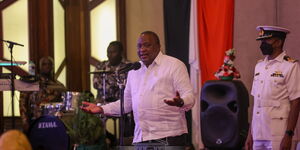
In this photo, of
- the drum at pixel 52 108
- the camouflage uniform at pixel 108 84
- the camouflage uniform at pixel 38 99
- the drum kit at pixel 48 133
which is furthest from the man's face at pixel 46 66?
the drum kit at pixel 48 133

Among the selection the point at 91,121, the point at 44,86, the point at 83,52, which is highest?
the point at 83,52

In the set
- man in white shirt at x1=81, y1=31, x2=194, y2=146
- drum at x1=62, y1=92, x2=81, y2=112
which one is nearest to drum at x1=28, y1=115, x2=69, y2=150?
drum at x1=62, y1=92, x2=81, y2=112

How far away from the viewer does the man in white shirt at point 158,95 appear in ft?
11.5

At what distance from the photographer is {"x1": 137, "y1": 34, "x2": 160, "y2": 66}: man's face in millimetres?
3654

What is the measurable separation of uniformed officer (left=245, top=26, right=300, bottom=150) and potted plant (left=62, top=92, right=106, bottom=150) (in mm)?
2752

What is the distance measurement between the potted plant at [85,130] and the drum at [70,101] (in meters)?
0.04

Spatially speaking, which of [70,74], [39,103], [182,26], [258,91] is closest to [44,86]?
[39,103]

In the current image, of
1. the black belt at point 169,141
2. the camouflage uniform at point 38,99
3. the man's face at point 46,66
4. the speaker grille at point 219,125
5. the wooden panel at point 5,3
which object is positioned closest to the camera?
the black belt at point 169,141

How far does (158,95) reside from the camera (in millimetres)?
3566

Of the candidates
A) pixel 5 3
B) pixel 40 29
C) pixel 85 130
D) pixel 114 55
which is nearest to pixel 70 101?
pixel 85 130

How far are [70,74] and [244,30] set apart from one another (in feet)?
10.2

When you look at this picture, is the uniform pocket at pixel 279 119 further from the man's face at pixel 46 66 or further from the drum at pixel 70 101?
the man's face at pixel 46 66

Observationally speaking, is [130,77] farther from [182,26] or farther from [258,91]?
[182,26]

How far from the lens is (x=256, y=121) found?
4254 millimetres
